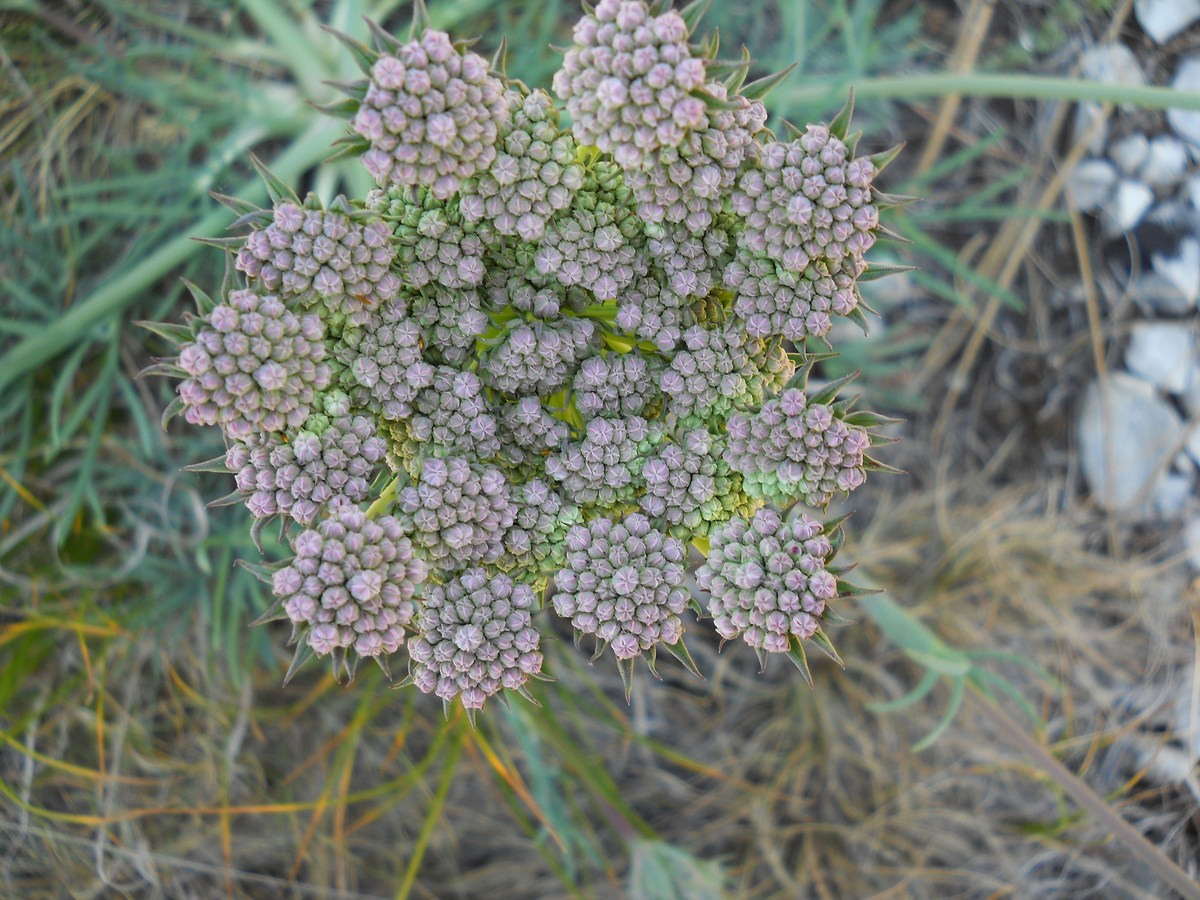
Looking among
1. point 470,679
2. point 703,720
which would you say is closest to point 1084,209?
point 703,720

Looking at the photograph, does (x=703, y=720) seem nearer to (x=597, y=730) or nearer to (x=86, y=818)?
(x=597, y=730)

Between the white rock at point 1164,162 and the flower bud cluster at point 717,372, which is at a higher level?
the white rock at point 1164,162

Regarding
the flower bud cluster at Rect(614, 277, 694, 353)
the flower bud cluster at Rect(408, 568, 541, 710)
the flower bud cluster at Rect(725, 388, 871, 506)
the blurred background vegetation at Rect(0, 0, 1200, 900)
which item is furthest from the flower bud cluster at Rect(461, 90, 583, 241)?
the blurred background vegetation at Rect(0, 0, 1200, 900)

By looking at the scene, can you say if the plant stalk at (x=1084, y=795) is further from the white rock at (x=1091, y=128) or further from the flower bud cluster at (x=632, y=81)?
the white rock at (x=1091, y=128)

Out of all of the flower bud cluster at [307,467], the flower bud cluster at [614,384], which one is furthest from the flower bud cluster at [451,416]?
the flower bud cluster at [614,384]

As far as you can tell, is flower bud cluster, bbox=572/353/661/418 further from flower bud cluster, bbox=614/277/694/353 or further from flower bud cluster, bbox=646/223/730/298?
flower bud cluster, bbox=646/223/730/298

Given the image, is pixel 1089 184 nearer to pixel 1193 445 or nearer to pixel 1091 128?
pixel 1091 128

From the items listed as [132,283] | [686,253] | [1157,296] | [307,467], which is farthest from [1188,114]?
[132,283]
